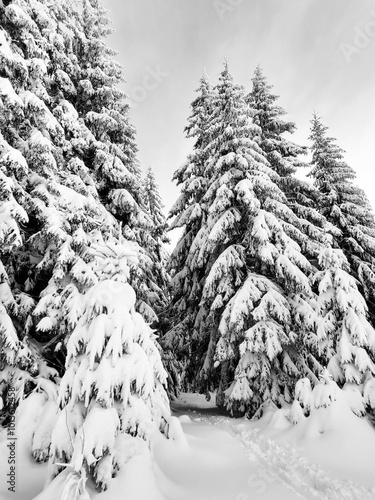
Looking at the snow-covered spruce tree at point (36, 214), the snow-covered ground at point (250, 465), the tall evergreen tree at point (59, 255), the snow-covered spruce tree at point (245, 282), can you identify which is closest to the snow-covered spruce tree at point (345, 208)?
the snow-covered spruce tree at point (245, 282)

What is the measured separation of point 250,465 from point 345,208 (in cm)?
1291

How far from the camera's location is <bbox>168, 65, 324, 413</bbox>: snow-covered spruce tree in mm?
9617

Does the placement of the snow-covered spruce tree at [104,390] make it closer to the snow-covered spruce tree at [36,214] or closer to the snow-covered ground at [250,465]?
the snow-covered ground at [250,465]

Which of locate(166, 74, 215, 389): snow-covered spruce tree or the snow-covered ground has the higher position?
locate(166, 74, 215, 389): snow-covered spruce tree

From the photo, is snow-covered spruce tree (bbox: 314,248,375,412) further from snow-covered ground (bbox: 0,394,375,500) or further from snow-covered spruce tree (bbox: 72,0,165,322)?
snow-covered spruce tree (bbox: 72,0,165,322)

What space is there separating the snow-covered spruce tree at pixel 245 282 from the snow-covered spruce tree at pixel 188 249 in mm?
402

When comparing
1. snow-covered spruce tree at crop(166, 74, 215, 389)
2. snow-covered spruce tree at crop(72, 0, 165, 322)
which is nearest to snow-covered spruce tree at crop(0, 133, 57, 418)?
snow-covered spruce tree at crop(72, 0, 165, 322)

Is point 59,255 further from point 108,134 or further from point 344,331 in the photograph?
point 108,134

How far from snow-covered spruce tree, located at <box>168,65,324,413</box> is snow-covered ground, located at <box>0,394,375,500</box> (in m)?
1.80

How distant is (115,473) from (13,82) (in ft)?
31.4

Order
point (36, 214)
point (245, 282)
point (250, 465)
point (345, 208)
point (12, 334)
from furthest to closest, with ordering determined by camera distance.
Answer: point (345, 208) → point (245, 282) → point (36, 214) → point (12, 334) → point (250, 465)

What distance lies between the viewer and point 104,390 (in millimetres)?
4656

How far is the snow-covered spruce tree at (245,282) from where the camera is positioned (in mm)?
9617

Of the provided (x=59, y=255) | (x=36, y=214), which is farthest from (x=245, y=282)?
(x=36, y=214)
